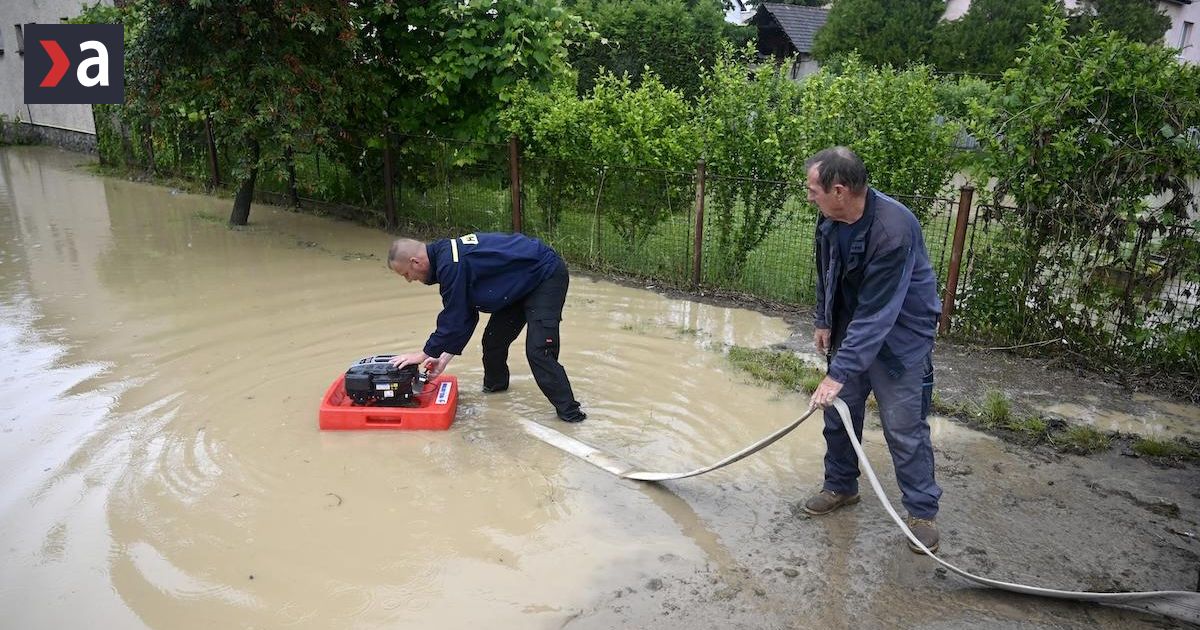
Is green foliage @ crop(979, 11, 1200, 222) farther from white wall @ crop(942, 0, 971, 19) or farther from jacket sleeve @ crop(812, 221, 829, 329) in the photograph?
white wall @ crop(942, 0, 971, 19)

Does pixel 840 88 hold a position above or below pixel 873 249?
above

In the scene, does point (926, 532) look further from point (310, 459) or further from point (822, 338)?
point (310, 459)

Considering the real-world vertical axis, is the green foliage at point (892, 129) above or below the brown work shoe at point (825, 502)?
above

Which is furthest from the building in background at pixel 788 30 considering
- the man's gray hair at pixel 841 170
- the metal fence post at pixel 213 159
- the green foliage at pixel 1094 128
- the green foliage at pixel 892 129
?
the man's gray hair at pixel 841 170

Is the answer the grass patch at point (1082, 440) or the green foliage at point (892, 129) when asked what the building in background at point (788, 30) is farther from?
the grass patch at point (1082, 440)

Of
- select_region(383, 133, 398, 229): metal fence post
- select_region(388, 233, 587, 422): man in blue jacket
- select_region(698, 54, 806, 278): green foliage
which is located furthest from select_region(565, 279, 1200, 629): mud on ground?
select_region(383, 133, 398, 229): metal fence post

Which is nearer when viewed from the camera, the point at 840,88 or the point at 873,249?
the point at 873,249

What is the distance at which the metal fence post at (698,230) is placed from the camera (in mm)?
8055

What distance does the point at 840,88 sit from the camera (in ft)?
24.6

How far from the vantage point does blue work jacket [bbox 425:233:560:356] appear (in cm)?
486

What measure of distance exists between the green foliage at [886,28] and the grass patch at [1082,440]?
21.4 m

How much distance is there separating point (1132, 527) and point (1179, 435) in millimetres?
1503

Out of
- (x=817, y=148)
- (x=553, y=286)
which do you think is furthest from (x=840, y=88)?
(x=553, y=286)

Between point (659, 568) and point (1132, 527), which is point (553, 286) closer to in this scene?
point (659, 568)
